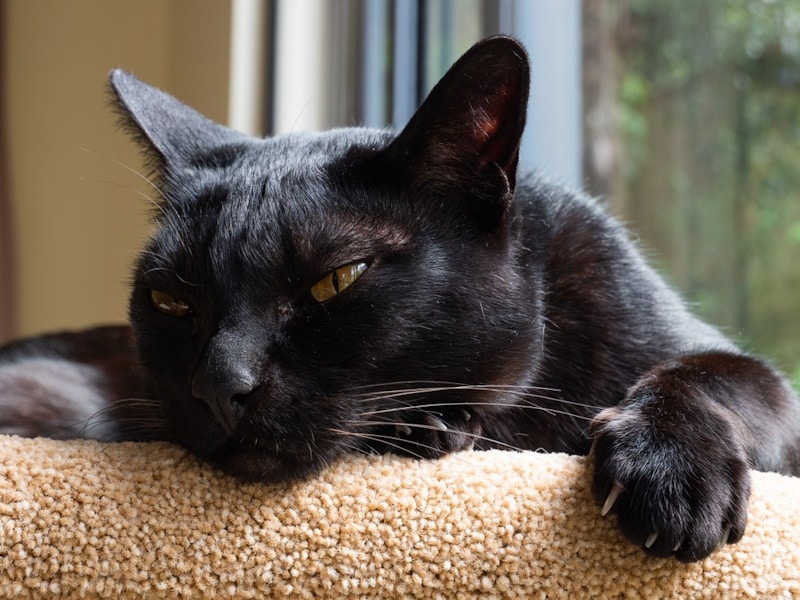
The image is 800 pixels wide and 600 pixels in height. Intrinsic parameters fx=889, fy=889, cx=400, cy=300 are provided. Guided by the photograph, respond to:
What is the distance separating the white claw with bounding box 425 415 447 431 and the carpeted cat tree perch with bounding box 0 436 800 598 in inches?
3.8

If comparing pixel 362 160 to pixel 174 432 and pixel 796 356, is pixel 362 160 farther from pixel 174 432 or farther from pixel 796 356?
pixel 796 356

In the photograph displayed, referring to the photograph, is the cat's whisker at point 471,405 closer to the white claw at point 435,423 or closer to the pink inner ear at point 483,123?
the white claw at point 435,423

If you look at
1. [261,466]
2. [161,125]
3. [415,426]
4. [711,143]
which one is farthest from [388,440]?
[711,143]

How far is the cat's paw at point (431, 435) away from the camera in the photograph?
3.14 ft

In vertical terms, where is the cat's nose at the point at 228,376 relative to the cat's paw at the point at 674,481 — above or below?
above

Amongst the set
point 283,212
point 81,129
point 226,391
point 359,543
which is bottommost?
point 81,129

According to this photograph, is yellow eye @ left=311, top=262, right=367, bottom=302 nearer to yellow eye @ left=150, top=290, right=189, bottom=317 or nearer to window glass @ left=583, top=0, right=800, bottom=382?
yellow eye @ left=150, top=290, right=189, bottom=317

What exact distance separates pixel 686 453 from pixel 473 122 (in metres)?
0.42

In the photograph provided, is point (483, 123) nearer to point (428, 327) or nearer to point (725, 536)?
point (428, 327)

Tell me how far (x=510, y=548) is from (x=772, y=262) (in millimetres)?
991

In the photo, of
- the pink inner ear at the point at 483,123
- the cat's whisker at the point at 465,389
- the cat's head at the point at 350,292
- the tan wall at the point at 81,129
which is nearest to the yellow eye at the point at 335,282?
the cat's head at the point at 350,292

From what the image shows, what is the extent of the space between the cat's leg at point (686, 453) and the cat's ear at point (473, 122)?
0.29 metres

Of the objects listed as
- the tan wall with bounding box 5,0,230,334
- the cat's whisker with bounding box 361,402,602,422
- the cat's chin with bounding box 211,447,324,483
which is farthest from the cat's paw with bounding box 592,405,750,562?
the tan wall with bounding box 5,0,230,334

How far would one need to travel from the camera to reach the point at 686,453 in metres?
0.85
